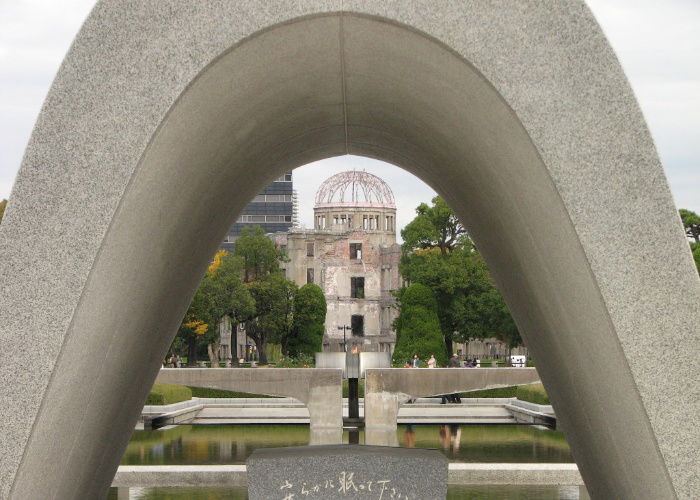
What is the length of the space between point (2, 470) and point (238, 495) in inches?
318

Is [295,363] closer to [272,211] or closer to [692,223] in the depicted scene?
[692,223]

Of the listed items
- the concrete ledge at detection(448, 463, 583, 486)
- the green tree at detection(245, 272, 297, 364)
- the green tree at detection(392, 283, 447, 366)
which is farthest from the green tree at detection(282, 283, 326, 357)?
the concrete ledge at detection(448, 463, 583, 486)

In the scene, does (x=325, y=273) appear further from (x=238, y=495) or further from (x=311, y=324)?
(x=238, y=495)

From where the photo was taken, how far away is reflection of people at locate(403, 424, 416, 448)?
22.9 m

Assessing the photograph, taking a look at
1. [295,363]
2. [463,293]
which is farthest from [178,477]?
[463,293]

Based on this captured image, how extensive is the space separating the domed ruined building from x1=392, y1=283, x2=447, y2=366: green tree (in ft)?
59.8

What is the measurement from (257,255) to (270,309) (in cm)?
302

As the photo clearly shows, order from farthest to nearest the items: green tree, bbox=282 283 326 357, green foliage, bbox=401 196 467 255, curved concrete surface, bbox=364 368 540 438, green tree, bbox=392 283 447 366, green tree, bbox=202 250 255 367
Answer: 1. green tree, bbox=282 283 326 357
2. green foliage, bbox=401 196 467 255
3. green tree, bbox=202 250 255 367
4. green tree, bbox=392 283 447 366
5. curved concrete surface, bbox=364 368 540 438

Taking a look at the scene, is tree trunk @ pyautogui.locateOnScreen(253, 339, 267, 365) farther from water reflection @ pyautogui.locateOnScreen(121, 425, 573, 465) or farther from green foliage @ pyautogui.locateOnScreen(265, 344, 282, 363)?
water reflection @ pyautogui.locateOnScreen(121, 425, 573, 465)

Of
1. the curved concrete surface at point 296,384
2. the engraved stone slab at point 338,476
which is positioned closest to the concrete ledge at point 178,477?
the engraved stone slab at point 338,476

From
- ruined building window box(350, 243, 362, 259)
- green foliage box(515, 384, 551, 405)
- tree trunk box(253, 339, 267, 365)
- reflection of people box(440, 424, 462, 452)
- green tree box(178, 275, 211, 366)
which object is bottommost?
reflection of people box(440, 424, 462, 452)

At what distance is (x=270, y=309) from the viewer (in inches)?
2032

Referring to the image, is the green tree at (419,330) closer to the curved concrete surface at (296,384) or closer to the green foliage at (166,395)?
the green foliage at (166,395)

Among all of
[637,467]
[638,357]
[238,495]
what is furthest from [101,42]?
[238,495]
